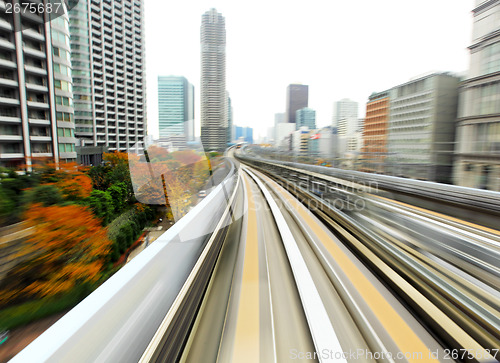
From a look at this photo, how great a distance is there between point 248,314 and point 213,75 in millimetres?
7298

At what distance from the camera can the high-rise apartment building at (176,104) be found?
2.37 metres

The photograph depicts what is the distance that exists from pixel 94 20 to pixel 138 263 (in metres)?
49.4

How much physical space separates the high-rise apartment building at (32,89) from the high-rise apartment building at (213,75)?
Result: 1029cm

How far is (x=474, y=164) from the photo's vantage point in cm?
358

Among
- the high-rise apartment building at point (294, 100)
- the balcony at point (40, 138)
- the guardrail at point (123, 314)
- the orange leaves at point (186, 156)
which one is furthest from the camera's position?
the high-rise apartment building at point (294, 100)

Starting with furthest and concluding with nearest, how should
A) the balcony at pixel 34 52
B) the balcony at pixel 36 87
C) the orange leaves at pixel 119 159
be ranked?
the balcony at pixel 34 52 → the balcony at pixel 36 87 → the orange leaves at pixel 119 159

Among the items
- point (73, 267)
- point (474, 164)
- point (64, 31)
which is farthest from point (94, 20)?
point (474, 164)

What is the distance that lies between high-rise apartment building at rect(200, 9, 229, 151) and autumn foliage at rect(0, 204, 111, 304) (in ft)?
8.31

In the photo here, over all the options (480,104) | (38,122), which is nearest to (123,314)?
(480,104)

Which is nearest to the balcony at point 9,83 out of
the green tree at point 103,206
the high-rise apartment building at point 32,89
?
the high-rise apartment building at point 32,89

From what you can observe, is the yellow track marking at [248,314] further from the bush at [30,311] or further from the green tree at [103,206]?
the green tree at [103,206]

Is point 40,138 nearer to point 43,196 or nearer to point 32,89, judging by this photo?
point 32,89

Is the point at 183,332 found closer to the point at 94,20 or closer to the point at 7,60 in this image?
the point at 7,60

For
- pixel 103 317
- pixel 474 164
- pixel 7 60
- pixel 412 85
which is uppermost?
pixel 7 60
